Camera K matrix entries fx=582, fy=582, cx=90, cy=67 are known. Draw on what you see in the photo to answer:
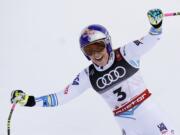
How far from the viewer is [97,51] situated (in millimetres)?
5039

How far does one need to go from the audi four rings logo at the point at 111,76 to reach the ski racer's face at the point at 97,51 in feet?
0.43

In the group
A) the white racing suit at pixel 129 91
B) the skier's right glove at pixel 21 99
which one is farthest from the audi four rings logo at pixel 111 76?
the skier's right glove at pixel 21 99

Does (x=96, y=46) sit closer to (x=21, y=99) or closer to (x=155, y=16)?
(x=155, y=16)

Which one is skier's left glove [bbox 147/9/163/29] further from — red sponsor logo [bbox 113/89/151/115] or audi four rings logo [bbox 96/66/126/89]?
red sponsor logo [bbox 113/89/151/115]

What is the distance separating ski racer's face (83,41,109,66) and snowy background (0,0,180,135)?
157cm

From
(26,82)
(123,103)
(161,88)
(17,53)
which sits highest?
(17,53)

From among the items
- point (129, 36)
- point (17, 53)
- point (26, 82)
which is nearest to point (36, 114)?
point (26, 82)

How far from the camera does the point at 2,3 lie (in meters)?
8.20

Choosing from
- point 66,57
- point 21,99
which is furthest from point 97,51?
point 66,57

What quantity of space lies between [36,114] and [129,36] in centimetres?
164

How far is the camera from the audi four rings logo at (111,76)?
16.7 ft

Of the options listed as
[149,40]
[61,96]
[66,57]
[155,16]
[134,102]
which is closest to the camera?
[155,16]

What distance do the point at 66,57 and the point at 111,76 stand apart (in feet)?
8.07

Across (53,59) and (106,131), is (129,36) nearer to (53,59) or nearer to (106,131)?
(53,59)
